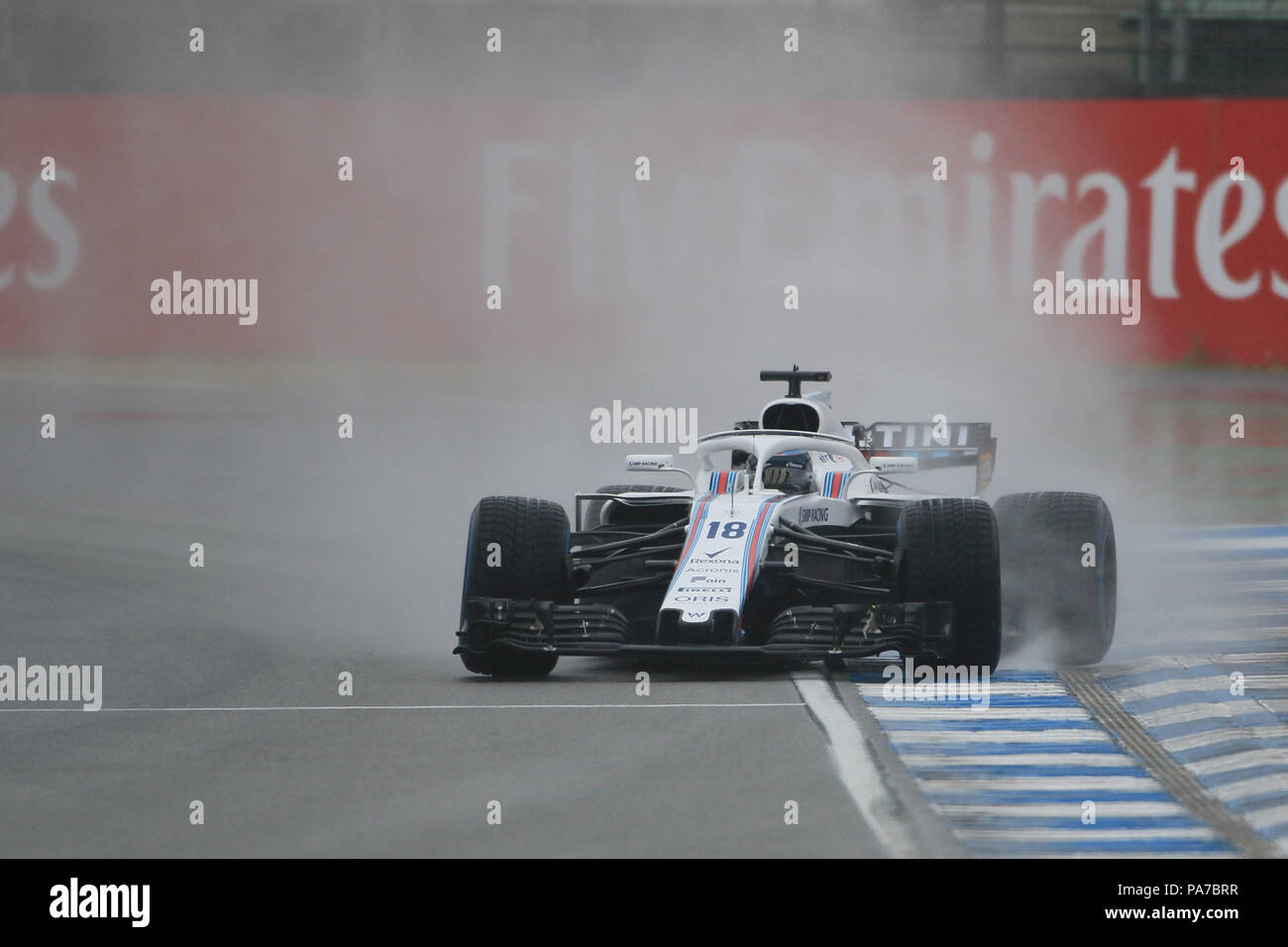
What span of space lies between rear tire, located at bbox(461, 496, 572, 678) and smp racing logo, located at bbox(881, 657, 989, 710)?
1810 millimetres

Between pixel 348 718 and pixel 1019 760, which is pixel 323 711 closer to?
pixel 348 718

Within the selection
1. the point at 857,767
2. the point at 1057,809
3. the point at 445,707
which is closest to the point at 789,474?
the point at 445,707

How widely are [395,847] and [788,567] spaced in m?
4.37

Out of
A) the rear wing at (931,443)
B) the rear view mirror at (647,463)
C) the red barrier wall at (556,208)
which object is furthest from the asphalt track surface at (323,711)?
the rear wing at (931,443)

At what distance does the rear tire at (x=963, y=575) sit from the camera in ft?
32.8

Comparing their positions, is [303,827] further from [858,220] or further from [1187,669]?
[858,220]

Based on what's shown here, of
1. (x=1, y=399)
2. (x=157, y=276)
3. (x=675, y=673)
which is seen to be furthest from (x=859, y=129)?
(x=675, y=673)

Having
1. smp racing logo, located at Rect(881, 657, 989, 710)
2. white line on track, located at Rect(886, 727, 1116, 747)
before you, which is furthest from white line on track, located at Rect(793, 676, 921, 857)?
smp racing logo, located at Rect(881, 657, 989, 710)

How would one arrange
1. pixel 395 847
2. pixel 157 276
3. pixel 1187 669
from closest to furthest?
1. pixel 395 847
2. pixel 1187 669
3. pixel 157 276

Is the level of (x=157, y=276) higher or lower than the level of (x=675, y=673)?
higher

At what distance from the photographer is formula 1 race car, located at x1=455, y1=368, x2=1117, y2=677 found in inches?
395

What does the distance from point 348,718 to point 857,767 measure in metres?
2.58

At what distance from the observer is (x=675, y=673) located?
1050 centimetres

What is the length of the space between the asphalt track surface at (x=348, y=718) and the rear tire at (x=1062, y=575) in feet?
5.17
